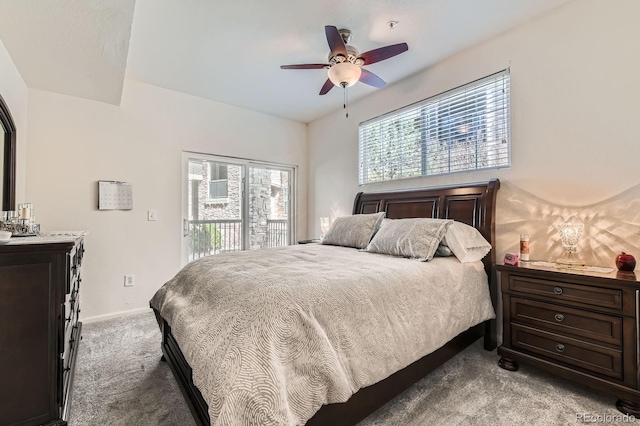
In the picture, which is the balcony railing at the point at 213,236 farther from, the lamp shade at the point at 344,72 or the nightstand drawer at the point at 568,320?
the nightstand drawer at the point at 568,320

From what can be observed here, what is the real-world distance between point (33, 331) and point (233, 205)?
9.78 ft

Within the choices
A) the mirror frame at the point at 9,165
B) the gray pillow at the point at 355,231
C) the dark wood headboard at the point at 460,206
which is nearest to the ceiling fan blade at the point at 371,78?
the dark wood headboard at the point at 460,206

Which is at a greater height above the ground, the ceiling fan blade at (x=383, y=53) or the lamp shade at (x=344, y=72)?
the ceiling fan blade at (x=383, y=53)

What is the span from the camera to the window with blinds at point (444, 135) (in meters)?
2.67

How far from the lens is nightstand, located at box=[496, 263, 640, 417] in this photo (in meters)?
1.65

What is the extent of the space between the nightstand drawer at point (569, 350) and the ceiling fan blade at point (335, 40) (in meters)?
2.46

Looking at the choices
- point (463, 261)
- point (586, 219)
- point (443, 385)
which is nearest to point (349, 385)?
point (443, 385)

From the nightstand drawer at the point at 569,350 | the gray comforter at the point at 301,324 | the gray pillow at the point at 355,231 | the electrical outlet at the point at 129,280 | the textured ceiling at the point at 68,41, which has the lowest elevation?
the nightstand drawer at the point at 569,350

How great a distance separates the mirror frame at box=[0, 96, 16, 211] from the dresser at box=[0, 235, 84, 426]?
55.8 inches

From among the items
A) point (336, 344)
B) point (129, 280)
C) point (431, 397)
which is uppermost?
point (336, 344)

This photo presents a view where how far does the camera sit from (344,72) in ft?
7.80

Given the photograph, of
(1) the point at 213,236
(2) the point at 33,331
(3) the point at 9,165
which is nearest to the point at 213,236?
Result: (1) the point at 213,236

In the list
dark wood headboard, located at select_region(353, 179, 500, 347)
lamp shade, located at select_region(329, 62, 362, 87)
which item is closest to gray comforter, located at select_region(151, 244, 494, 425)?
dark wood headboard, located at select_region(353, 179, 500, 347)

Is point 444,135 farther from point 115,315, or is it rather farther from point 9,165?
point 115,315
